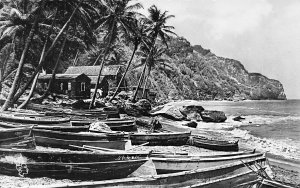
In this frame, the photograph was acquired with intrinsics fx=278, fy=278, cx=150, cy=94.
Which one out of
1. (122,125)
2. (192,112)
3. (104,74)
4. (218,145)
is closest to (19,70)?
(122,125)

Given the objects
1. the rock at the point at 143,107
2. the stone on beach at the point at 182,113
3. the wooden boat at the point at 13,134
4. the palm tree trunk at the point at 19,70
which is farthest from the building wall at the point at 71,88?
the wooden boat at the point at 13,134

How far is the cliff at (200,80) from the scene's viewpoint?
89438 millimetres

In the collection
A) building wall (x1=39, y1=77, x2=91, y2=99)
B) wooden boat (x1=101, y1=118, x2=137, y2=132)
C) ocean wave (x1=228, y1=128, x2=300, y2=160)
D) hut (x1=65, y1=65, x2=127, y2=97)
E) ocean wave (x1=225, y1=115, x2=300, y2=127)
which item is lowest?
ocean wave (x1=228, y1=128, x2=300, y2=160)

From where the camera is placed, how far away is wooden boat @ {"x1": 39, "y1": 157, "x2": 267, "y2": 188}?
712cm

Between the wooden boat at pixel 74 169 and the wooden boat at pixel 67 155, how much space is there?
0.14m

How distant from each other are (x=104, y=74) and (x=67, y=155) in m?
39.6

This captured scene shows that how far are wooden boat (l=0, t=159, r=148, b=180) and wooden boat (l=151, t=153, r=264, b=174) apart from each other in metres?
0.73

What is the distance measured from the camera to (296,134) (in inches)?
1025

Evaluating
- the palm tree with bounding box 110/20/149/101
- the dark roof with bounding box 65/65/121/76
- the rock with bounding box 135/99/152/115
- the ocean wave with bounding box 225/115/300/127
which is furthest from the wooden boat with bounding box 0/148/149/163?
the dark roof with bounding box 65/65/121/76

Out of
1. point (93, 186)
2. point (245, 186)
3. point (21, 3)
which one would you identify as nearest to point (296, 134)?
point (245, 186)

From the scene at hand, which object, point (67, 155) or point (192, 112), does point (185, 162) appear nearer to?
point (67, 155)

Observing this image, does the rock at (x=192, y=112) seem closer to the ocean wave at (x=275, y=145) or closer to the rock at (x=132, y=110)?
the rock at (x=132, y=110)

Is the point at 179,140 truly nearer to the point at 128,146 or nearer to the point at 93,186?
the point at 128,146

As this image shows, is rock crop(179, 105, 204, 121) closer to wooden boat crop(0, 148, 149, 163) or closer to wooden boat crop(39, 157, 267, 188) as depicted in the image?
wooden boat crop(39, 157, 267, 188)
